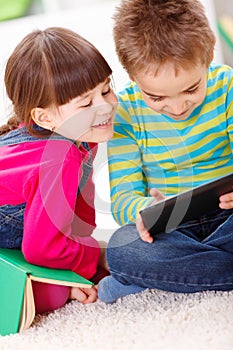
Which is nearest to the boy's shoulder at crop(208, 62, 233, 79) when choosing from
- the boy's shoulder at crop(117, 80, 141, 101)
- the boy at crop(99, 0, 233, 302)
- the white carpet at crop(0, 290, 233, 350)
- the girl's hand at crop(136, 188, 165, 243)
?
the boy at crop(99, 0, 233, 302)

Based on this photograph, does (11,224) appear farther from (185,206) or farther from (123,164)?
(185,206)

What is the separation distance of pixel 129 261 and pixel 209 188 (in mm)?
211

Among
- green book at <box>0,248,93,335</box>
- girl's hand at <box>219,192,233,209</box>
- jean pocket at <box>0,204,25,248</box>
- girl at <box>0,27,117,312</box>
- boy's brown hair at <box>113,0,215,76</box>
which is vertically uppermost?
boy's brown hair at <box>113,0,215,76</box>

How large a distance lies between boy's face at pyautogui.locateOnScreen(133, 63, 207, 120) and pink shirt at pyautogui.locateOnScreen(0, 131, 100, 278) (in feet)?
0.56

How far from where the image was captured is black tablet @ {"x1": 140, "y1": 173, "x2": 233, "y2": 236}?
1027 mm

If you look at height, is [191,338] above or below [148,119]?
below

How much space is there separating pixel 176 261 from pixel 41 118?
361 millimetres

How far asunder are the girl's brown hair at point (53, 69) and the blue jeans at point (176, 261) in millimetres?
292

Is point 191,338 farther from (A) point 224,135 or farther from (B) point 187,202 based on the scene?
(A) point 224,135

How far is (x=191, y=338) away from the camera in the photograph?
3.19ft

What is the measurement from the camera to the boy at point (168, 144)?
3.56 ft

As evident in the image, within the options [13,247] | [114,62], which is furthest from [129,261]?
[114,62]

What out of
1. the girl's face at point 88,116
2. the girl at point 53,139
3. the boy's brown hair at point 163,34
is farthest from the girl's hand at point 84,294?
the boy's brown hair at point 163,34

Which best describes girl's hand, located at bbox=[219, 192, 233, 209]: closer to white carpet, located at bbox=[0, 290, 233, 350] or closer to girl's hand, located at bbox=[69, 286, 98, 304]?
white carpet, located at bbox=[0, 290, 233, 350]
